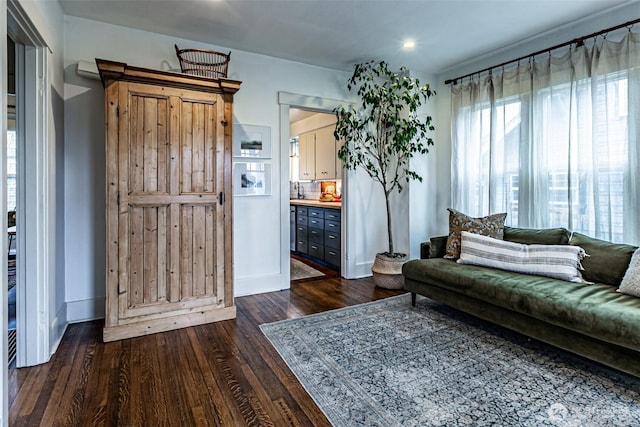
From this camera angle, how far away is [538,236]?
9.87ft

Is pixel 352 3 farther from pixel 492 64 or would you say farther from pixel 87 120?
pixel 87 120

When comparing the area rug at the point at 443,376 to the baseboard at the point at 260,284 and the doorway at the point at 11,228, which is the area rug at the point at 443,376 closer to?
the baseboard at the point at 260,284

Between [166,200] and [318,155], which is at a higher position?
[318,155]

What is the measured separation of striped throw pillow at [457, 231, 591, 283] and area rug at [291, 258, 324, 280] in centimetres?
205

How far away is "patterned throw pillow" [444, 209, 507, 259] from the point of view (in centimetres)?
324

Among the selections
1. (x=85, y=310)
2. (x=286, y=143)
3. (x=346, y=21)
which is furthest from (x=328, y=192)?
(x=85, y=310)

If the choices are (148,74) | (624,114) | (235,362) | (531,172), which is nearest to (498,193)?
(531,172)

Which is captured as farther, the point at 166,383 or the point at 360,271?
the point at 360,271

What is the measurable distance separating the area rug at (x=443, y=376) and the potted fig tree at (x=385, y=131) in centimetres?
117

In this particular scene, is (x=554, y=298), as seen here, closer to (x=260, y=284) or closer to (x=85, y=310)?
(x=260, y=284)

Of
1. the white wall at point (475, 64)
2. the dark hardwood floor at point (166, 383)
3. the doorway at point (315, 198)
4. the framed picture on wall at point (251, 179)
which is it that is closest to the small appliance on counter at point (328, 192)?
the doorway at point (315, 198)

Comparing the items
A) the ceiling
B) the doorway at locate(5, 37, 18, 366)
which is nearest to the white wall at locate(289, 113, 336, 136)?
the ceiling

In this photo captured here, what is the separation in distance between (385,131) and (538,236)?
1.95m

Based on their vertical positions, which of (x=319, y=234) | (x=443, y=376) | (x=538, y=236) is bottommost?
(x=443, y=376)
